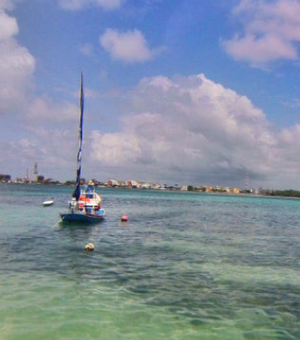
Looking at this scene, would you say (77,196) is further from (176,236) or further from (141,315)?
(141,315)

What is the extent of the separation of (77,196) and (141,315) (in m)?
32.2

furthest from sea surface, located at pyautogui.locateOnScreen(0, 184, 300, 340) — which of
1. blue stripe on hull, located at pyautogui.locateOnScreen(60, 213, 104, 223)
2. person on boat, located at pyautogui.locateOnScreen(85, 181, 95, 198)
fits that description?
person on boat, located at pyautogui.locateOnScreen(85, 181, 95, 198)

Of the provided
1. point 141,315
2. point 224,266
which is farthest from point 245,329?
point 224,266

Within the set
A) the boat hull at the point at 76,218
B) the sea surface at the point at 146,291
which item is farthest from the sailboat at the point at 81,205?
the sea surface at the point at 146,291

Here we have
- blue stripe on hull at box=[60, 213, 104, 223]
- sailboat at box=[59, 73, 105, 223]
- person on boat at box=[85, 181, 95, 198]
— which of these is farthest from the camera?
person on boat at box=[85, 181, 95, 198]

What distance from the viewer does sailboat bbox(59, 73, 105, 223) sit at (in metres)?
42.2

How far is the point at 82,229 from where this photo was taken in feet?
131

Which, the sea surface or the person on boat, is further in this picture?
the person on boat

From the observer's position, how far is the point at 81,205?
47250 mm

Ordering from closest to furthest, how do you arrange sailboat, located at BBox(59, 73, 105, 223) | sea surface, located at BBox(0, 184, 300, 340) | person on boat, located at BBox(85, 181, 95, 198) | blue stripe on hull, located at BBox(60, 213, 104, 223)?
sea surface, located at BBox(0, 184, 300, 340), blue stripe on hull, located at BBox(60, 213, 104, 223), sailboat, located at BBox(59, 73, 105, 223), person on boat, located at BBox(85, 181, 95, 198)

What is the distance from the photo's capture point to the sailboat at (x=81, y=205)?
42.2 meters

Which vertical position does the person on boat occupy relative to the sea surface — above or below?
above

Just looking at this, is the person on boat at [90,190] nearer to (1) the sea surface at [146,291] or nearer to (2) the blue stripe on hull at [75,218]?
(2) the blue stripe on hull at [75,218]

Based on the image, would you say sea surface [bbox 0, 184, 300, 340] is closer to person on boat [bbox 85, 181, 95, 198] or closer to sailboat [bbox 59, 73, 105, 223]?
sailboat [bbox 59, 73, 105, 223]
